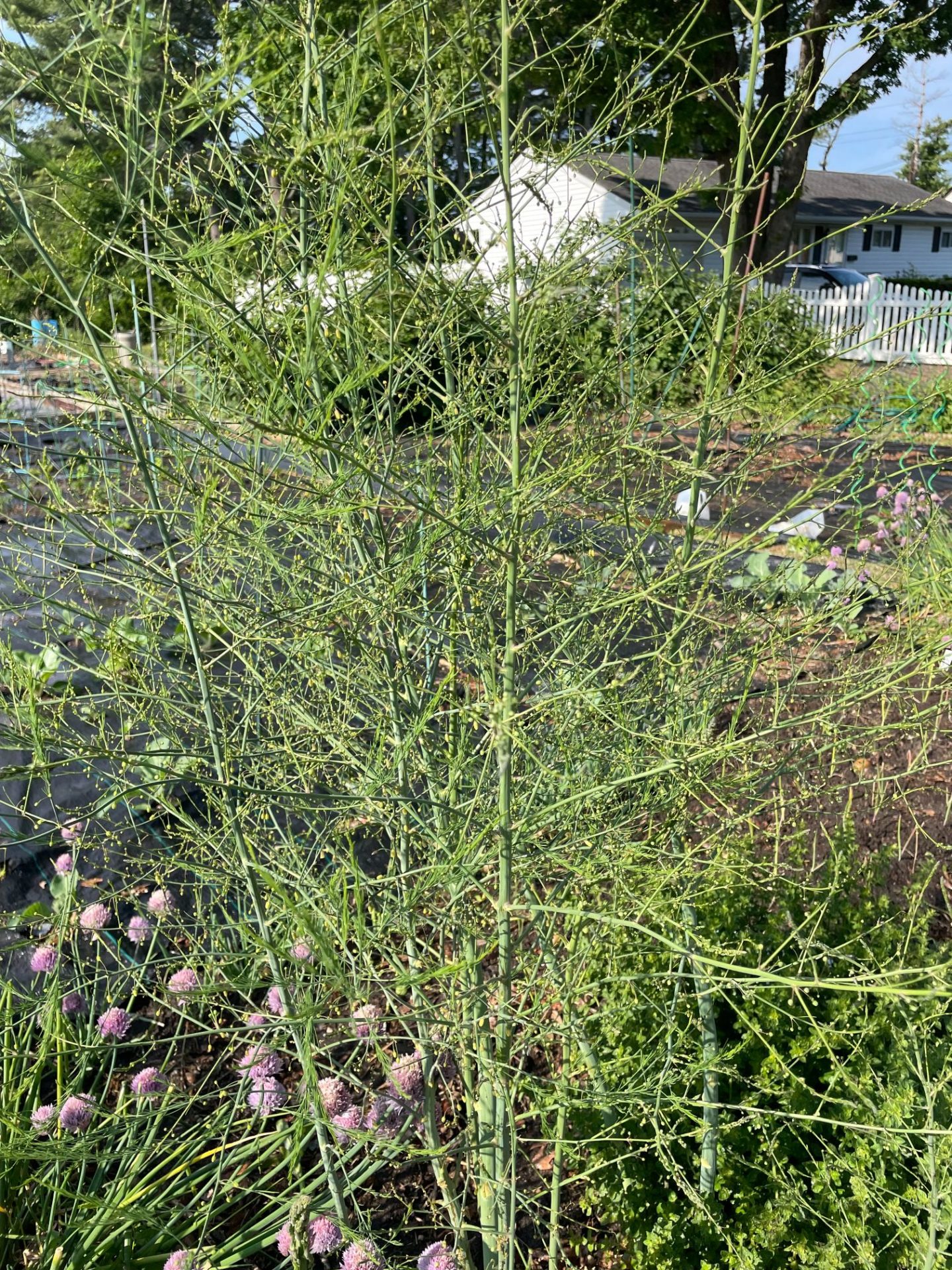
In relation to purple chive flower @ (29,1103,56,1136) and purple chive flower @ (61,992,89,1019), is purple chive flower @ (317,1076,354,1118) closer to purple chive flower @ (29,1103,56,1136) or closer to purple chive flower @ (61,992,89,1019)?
purple chive flower @ (29,1103,56,1136)

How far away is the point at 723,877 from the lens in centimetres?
199

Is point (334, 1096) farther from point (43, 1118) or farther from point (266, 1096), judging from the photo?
point (43, 1118)

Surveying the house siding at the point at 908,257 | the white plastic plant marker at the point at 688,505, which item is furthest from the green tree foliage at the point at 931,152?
the white plastic plant marker at the point at 688,505

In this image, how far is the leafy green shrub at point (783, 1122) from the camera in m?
1.66

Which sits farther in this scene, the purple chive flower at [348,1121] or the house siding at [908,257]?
the house siding at [908,257]

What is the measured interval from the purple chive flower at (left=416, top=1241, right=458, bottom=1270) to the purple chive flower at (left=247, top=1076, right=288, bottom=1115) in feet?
1.14

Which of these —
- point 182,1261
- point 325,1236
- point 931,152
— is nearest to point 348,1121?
point 325,1236

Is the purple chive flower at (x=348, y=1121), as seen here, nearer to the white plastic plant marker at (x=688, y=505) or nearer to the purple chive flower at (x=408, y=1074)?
the purple chive flower at (x=408, y=1074)

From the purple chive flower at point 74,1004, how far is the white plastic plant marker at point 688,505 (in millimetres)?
1644

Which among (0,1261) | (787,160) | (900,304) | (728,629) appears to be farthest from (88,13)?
(900,304)

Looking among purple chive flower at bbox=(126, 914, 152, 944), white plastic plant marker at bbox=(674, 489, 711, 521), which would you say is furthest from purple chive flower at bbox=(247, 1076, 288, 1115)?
white plastic plant marker at bbox=(674, 489, 711, 521)

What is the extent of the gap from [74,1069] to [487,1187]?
4.13ft

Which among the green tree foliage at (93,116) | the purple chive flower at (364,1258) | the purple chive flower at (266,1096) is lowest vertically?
the purple chive flower at (364,1258)

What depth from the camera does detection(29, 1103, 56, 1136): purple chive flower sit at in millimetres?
1877
